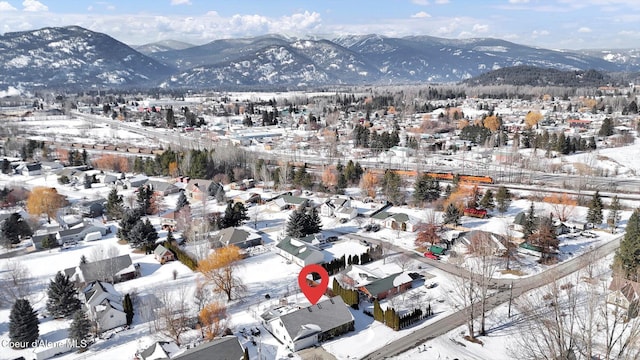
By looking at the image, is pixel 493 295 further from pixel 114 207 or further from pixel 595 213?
pixel 114 207

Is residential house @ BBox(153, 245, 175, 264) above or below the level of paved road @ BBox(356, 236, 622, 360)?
above

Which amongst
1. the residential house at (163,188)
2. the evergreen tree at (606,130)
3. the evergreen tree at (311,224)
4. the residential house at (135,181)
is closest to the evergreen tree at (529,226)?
the evergreen tree at (311,224)

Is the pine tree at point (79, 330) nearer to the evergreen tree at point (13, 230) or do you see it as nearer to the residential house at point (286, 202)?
the evergreen tree at point (13, 230)

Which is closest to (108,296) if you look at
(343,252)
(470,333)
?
(343,252)

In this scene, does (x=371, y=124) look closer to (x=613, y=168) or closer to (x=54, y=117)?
(x=613, y=168)

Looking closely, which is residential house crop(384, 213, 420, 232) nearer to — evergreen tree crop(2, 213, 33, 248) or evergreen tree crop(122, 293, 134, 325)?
evergreen tree crop(122, 293, 134, 325)

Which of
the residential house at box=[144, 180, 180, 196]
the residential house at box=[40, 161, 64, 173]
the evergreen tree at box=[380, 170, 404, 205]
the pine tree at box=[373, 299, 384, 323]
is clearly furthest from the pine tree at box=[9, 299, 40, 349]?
the residential house at box=[40, 161, 64, 173]
